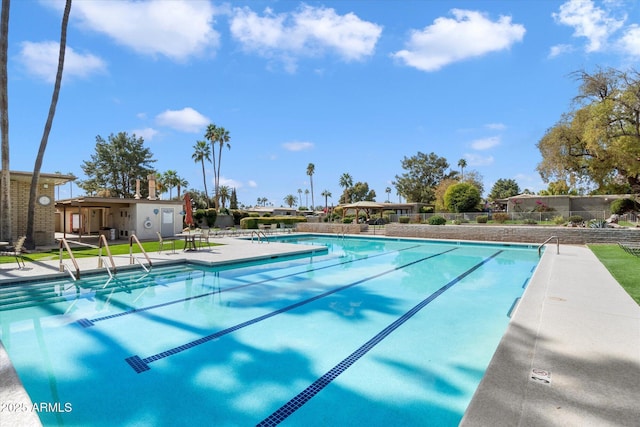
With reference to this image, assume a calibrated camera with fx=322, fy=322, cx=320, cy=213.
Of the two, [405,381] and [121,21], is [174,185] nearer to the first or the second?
[121,21]

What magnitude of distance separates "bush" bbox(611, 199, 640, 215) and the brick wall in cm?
1238

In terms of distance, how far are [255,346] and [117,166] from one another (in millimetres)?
39458

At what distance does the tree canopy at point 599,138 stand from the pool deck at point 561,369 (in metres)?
12.6

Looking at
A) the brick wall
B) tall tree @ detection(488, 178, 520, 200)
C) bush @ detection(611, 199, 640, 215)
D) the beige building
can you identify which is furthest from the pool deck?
tall tree @ detection(488, 178, 520, 200)

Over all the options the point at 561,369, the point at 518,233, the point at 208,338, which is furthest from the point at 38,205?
the point at 518,233

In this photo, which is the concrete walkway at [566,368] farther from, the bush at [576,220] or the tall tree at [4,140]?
the bush at [576,220]

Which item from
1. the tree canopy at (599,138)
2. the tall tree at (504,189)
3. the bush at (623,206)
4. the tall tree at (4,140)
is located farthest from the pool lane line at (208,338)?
the tall tree at (504,189)

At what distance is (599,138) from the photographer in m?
14.7

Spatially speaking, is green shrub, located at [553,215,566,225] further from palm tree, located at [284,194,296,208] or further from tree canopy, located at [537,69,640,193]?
palm tree, located at [284,194,296,208]

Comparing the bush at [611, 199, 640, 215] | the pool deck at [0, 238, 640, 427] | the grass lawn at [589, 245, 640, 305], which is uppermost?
the bush at [611, 199, 640, 215]

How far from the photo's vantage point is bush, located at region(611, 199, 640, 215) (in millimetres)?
24672

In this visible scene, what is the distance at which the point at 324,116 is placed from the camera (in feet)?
87.7

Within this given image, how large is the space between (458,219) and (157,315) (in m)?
21.9

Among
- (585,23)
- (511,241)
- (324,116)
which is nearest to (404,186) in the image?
(324,116)
